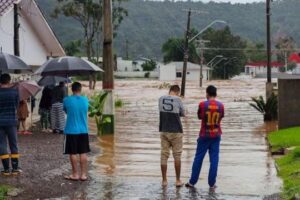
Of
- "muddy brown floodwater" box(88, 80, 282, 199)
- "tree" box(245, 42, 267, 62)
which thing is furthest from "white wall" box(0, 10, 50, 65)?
"tree" box(245, 42, 267, 62)

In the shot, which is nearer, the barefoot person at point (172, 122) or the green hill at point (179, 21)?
the barefoot person at point (172, 122)

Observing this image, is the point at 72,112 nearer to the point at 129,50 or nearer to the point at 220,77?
the point at 220,77

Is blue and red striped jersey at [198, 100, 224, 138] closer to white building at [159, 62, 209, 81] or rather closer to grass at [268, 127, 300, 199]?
grass at [268, 127, 300, 199]

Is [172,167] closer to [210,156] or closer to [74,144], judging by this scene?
[210,156]

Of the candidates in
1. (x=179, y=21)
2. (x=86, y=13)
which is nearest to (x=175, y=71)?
(x=179, y=21)

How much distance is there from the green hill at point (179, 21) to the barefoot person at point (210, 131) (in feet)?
409

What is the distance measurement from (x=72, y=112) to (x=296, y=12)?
137548mm

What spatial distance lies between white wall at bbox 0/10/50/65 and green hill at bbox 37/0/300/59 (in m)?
108

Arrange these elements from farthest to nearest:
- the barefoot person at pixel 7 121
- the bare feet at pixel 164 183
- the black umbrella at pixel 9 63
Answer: the black umbrella at pixel 9 63
the barefoot person at pixel 7 121
the bare feet at pixel 164 183

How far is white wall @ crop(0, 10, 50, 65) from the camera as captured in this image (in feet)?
78.4

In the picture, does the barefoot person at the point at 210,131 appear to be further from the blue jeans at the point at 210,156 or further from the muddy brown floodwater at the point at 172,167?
the muddy brown floodwater at the point at 172,167

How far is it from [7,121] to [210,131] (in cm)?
346

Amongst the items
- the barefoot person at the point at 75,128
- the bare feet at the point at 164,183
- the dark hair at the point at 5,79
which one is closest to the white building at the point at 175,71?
the dark hair at the point at 5,79

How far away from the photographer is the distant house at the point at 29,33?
77.8 feet
